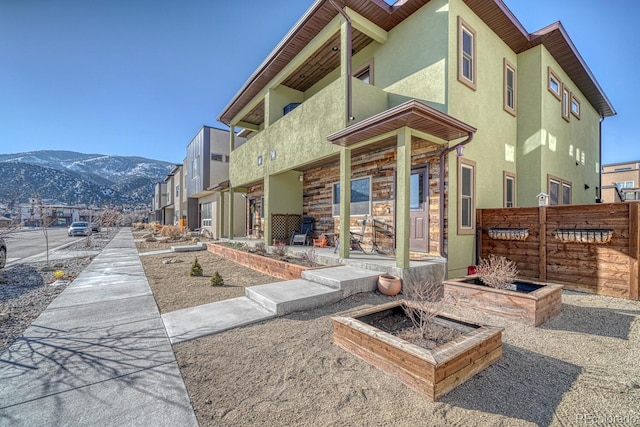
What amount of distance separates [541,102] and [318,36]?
7.29 metres

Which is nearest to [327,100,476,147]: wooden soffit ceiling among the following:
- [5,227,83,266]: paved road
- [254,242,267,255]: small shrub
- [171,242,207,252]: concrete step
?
[254,242,267,255]: small shrub

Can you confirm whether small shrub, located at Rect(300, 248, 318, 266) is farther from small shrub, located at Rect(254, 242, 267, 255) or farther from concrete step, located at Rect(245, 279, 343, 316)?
small shrub, located at Rect(254, 242, 267, 255)

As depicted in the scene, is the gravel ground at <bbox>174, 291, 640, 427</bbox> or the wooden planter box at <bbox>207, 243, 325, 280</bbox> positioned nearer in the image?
the gravel ground at <bbox>174, 291, 640, 427</bbox>

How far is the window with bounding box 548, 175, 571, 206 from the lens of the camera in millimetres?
9413

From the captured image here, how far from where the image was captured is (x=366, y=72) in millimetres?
8844

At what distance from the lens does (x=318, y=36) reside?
26.0 feet

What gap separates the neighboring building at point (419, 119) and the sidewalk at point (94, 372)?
4415 millimetres

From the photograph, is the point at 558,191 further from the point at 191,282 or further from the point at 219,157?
the point at 219,157

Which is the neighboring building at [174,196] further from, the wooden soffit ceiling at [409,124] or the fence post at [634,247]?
the fence post at [634,247]

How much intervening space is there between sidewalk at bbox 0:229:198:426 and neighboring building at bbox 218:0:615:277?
441cm

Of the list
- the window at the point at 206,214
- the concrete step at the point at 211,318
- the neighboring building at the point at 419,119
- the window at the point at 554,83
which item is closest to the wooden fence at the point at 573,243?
the neighboring building at the point at 419,119

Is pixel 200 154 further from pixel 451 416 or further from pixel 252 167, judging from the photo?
pixel 451 416

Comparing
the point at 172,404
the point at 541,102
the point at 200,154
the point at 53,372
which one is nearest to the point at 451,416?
the point at 172,404

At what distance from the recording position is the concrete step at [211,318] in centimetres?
370
